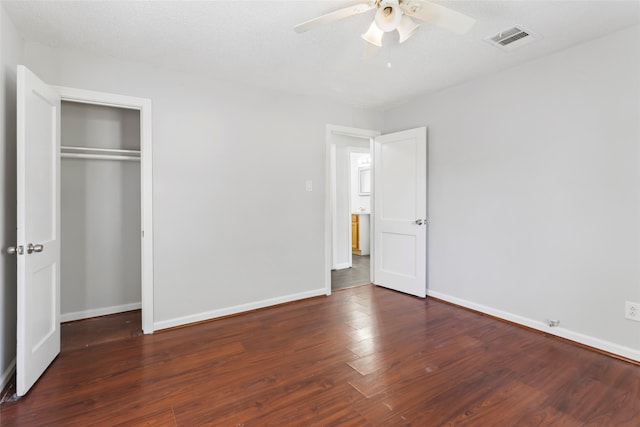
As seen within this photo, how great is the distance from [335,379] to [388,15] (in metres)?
2.28

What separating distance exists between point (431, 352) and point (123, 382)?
85.7 inches

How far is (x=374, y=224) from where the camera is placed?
435 cm

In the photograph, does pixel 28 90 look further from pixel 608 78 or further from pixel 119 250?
pixel 608 78

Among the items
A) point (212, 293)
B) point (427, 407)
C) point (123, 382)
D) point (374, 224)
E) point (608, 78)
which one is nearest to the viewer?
point (427, 407)

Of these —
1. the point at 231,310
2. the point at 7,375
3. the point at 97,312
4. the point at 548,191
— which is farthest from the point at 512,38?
the point at 97,312

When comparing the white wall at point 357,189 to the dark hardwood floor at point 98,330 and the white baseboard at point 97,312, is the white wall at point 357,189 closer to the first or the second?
the white baseboard at point 97,312

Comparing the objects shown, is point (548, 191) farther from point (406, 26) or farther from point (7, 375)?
point (7, 375)

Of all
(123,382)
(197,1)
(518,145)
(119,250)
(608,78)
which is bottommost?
(123,382)

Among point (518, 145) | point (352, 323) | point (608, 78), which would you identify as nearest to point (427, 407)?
point (352, 323)

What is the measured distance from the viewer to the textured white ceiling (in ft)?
6.62

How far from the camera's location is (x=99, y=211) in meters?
3.24

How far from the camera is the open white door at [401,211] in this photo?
12.3 feet

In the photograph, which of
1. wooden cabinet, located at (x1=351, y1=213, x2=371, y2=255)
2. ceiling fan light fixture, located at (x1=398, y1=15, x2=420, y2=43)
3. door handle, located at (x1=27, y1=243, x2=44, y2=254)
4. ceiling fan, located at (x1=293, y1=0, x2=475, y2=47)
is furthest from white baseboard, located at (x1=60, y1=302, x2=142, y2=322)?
wooden cabinet, located at (x1=351, y1=213, x2=371, y2=255)

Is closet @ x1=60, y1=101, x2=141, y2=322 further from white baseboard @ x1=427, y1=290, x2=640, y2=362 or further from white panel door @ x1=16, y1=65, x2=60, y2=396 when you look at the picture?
white baseboard @ x1=427, y1=290, x2=640, y2=362
